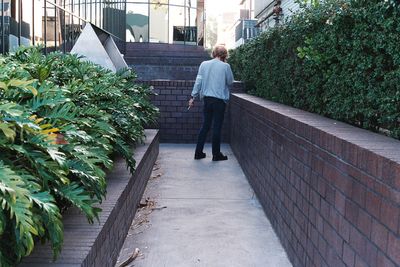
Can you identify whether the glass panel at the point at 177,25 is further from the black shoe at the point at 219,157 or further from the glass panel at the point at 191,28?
the black shoe at the point at 219,157

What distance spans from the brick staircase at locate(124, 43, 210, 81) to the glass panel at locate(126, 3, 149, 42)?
96 cm

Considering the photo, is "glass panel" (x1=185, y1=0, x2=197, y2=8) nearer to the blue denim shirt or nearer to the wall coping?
the blue denim shirt

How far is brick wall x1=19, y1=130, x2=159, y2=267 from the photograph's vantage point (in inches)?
100

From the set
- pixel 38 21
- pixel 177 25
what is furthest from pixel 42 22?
pixel 177 25

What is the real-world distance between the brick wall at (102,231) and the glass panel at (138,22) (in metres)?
18.0

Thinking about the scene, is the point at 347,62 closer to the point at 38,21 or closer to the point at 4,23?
the point at 4,23

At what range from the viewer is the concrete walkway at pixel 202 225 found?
415 centimetres

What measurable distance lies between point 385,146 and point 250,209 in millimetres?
3163

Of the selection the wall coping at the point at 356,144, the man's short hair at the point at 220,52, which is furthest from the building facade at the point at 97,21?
the wall coping at the point at 356,144

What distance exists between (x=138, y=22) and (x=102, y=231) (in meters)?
20.6

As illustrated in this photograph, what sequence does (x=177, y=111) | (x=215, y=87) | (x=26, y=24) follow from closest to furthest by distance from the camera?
(x=26, y=24) < (x=215, y=87) < (x=177, y=111)

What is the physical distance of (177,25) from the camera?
24.1 metres

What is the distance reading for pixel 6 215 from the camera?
6.83 feet

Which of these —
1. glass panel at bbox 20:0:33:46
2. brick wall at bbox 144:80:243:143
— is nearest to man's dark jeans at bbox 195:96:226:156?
brick wall at bbox 144:80:243:143
